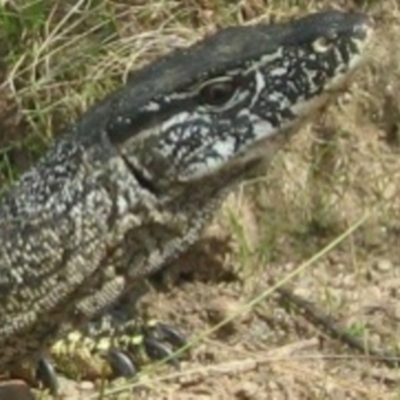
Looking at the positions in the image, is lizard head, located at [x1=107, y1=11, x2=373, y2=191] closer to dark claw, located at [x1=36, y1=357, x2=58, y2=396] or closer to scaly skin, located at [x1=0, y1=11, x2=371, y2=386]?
scaly skin, located at [x1=0, y1=11, x2=371, y2=386]

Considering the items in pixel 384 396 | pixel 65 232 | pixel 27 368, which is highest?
pixel 65 232

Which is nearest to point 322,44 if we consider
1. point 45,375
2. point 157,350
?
point 157,350

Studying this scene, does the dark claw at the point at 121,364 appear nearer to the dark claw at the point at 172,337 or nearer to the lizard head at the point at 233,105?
the dark claw at the point at 172,337

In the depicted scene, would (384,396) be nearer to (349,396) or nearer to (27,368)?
(349,396)

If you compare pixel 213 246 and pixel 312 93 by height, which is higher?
pixel 312 93

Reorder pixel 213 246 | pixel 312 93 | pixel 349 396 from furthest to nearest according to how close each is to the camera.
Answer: pixel 213 246 → pixel 349 396 → pixel 312 93

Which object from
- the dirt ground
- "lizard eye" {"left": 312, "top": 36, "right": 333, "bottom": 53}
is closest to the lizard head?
"lizard eye" {"left": 312, "top": 36, "right": 333, "bottom": 53}

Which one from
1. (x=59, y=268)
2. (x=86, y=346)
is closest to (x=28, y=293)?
(x=59, y=268)
